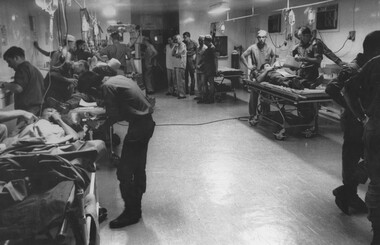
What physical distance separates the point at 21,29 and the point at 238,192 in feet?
11.4

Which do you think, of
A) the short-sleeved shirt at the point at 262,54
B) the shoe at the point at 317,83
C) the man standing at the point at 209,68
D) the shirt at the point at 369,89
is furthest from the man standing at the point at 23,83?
the man standing at the point at 209,68

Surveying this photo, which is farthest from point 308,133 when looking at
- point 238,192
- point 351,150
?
point 351,150

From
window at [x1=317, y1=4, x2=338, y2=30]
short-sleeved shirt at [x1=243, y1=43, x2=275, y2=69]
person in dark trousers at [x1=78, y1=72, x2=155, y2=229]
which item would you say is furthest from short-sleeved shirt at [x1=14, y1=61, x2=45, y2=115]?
window at [x1=317, y1=4, x2=338, y2=30]

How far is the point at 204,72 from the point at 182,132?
3325 mm

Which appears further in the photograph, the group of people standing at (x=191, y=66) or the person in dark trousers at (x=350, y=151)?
the group of people standing at (x=191, y=66)

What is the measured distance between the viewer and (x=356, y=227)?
11.5 feet

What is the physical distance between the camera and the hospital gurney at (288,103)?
19.3 feet

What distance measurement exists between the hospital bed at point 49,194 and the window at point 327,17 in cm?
737

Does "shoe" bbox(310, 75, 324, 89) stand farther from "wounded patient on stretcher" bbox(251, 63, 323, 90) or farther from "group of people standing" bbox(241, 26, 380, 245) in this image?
"group of people standing" bbox(241, 26, 380, 245)

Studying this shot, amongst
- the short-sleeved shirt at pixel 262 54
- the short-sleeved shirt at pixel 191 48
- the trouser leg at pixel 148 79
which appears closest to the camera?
the short-sleeved shirt at pixel 262 54

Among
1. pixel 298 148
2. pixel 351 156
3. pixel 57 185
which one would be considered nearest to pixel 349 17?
pixel 298 148

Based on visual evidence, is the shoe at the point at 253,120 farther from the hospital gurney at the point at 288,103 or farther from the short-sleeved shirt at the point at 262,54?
the short-sleeved shirt at the point at 262,54

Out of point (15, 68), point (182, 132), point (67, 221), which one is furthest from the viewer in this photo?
point (182, 132)

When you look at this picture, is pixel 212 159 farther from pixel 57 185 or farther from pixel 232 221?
pixel 57 185
